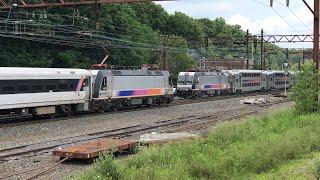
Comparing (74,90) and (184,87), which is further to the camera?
(184,87)

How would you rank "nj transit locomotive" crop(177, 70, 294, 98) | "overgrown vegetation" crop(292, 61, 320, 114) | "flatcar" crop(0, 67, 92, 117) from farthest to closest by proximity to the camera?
"nj transit locomotive" crop(177, 70, 294, 98), "overgrown vegetation" crop(292, 61, 320, 114), "flatcar" crop(0, 67, 92, 117)

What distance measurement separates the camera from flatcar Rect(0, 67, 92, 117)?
28016 mm

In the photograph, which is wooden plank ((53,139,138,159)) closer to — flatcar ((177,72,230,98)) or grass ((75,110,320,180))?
grass ((75,110,320,180))

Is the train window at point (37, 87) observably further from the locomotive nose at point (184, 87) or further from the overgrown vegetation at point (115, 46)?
the locomotive nose at point (184, 87)

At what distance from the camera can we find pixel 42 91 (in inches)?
1206

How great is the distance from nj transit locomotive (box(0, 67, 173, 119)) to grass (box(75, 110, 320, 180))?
13485mm

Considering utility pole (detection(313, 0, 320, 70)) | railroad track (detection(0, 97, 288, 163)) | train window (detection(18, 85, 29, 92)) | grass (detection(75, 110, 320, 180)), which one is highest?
utility pole (detection(313, 0, 320, 70))

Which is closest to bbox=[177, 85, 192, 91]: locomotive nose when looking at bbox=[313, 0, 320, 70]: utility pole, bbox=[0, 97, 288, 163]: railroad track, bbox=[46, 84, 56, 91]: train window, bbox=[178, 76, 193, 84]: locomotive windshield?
bbox=[178, 76, 193, 84]: locomotive windshield

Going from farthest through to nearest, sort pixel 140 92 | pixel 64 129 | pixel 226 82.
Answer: pixel 226 82 < pixel 140 92 < pixel 64 129

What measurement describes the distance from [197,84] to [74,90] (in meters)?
22.8

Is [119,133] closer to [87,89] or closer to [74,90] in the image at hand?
[74,90]

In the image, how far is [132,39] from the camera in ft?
238

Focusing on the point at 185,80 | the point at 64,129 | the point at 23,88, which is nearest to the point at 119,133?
the point at 64,129

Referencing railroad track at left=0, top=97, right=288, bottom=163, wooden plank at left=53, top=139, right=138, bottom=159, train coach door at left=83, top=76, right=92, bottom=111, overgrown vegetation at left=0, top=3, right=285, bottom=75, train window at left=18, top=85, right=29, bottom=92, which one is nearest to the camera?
wooden plank at left=53, top=139, right=138, bottom=159
